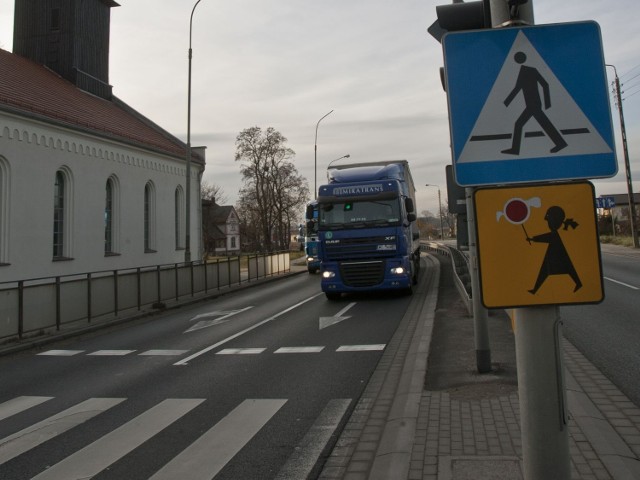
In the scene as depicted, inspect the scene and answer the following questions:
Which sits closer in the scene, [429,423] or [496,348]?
[429,423]

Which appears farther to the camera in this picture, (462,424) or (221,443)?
(221,443)

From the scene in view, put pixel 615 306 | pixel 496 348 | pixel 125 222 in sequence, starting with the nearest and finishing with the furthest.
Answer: pixel 496 348, pixel 615 306, pixel 125 222

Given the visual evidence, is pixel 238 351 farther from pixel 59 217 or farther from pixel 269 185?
pixel 269 185

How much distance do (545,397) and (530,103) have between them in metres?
1.23

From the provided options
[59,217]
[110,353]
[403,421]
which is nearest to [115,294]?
[110,353]

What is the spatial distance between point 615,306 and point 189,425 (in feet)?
34.5

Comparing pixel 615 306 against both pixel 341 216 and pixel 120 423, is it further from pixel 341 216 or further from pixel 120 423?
pixel 120 423

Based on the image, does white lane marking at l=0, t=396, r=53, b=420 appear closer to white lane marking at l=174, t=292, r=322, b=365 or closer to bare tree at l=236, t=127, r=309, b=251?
white lane marking at l=174, t=292, r=322, b=365

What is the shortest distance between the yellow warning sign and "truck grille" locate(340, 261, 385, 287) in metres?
13.1

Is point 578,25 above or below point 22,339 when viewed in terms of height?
above

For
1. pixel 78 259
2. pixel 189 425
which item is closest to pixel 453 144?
pixel 189 425

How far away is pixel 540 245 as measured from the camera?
213 cm

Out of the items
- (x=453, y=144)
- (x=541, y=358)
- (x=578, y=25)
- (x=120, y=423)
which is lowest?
(x=120, y=423)

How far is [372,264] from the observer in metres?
15.2
